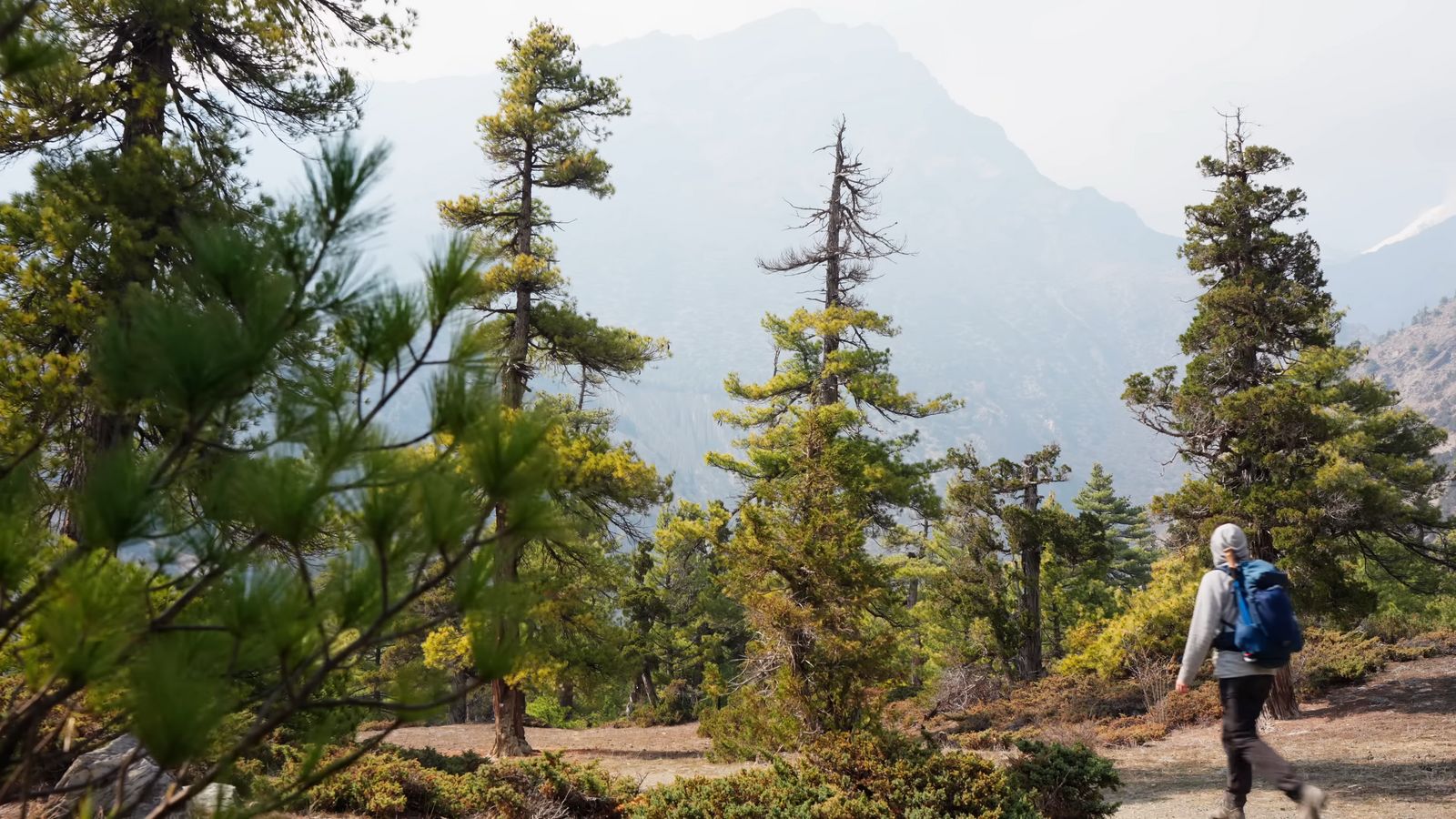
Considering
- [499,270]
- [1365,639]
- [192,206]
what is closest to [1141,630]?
[1365,639]

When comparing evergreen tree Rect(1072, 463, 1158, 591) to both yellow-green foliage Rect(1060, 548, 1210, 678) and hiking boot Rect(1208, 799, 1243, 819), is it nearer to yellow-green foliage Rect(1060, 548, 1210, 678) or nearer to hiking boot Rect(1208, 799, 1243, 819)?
yellow-green foliage Rect(1060, 548, 1210, 678)

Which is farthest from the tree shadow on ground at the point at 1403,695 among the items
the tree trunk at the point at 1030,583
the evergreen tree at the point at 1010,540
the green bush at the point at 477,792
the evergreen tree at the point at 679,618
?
the evergreen tree at the point at 679,618

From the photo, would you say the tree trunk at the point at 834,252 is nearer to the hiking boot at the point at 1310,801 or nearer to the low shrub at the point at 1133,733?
the low shrub at the point at 1133,733

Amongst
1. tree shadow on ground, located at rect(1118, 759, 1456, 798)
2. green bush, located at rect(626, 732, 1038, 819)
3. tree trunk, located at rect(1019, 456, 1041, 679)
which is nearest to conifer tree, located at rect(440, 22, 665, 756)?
green bush, located at rect(626, 732, 1038, 819)

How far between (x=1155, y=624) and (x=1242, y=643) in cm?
1019

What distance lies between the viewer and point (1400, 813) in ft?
18.9

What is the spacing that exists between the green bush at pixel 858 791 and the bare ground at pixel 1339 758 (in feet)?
5.64

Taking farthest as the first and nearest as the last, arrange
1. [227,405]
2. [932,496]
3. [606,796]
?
[932,496]
[606,796]
[227,405]

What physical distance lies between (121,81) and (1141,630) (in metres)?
15.3

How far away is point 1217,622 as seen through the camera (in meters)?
4.36

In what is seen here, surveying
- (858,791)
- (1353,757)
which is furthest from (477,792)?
(1353,757)

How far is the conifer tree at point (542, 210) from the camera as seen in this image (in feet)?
40.5

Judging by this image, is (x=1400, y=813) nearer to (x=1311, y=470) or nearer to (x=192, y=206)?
(x=1311, y=470)

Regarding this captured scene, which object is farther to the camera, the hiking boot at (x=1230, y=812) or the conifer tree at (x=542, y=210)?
the conifer tree at (x=542, y=210)
